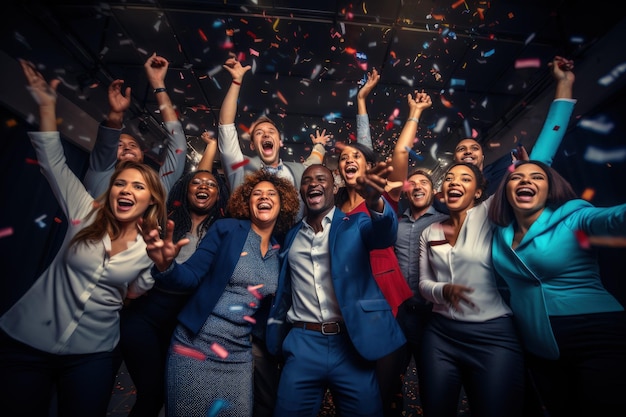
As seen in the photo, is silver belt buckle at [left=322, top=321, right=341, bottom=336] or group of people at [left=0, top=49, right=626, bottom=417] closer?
group of people at [left=0, top=49, right=626, bottom=417]

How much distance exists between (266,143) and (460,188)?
1709 millimetres

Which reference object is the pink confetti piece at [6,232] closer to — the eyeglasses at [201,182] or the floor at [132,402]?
the floor at [132,402]

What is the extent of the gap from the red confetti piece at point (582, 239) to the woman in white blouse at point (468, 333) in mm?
418

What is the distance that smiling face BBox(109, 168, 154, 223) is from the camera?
173 cm

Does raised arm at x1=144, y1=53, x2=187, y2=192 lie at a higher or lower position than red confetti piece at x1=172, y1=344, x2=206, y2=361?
higher

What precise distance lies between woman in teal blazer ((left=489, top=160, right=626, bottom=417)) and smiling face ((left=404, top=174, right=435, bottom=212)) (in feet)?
2.96

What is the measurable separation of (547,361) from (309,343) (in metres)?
1.27

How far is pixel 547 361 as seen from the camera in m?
1.48

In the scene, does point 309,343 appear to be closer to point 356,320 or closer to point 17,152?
point 356,320

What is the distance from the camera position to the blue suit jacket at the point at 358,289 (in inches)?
59.3

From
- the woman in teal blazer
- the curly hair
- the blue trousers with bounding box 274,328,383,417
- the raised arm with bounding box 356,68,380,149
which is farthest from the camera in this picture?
the raised arm with bounding box 356,68,380,149

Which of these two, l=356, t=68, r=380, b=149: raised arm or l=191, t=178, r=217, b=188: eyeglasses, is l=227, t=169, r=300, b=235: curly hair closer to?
l=191, t=178, r=217, b=188: eyeglasses

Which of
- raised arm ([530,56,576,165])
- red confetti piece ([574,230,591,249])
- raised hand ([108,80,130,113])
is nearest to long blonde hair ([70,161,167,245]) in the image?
raised hand ([108,80,130,113])

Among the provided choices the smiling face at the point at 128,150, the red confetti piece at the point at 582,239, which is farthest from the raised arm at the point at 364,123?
the smiling face at the point at 128,150
